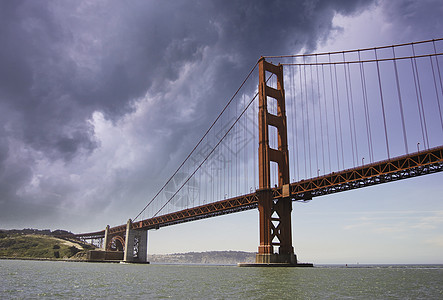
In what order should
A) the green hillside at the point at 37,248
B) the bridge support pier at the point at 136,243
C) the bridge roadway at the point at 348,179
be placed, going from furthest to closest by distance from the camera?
1. the green hillside at the point at 37,248
2. the bridge support pier at the point at 136,243
3. the bridge roadway at the point at 348,179

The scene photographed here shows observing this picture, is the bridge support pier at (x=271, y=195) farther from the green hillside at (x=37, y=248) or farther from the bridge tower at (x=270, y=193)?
the green hillside at (x=37, y=248)

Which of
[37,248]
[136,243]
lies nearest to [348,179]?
[136,243]

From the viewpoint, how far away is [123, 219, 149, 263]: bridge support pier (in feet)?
378

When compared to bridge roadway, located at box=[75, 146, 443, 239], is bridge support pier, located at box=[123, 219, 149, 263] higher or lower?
lower

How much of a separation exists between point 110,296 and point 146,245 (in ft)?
326

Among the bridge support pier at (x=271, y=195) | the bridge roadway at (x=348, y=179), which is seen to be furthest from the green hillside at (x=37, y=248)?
the bridge support pier at (x=271, y=195)

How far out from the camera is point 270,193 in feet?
201

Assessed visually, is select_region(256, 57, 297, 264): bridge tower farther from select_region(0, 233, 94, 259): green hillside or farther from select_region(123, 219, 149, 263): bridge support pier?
select_region(0, 233, 94, 259): green hillside

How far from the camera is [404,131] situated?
148ft

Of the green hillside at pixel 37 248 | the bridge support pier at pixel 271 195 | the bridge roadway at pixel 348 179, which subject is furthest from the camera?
the green hillside at pixel 37 248

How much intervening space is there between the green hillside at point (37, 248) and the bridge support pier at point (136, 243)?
2681 centimetres

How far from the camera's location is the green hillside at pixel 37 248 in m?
145

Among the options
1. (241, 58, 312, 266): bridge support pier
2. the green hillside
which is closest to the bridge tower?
(241, 58, 312, 266): bridge support pier

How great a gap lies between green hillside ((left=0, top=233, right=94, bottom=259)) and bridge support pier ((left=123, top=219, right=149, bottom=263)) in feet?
88.0
